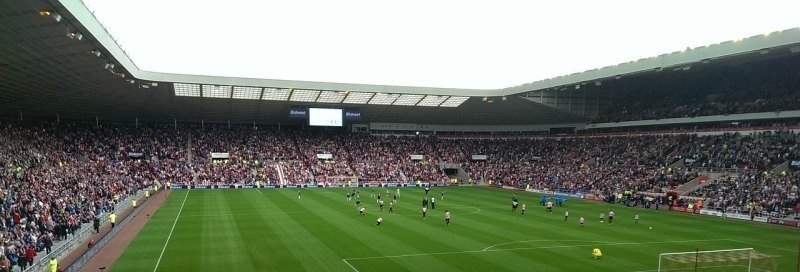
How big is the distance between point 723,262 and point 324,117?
4995cm

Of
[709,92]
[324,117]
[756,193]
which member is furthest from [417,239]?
[709,92]

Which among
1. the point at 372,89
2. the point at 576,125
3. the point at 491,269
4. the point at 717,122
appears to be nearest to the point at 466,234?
the point at 491,269

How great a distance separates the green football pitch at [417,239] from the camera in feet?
69.2

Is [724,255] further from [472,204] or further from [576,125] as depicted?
[576,125]

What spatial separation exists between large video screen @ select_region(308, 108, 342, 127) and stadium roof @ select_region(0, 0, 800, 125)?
3.77ft

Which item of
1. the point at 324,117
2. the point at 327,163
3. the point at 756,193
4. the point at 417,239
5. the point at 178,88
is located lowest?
the point at 417,239

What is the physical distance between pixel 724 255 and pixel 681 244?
5.41 m

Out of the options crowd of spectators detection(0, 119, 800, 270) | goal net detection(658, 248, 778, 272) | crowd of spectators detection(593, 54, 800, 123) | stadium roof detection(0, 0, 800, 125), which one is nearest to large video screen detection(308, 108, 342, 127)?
stadium roof detection(0, 0, 800, 125)

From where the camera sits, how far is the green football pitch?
830 inches

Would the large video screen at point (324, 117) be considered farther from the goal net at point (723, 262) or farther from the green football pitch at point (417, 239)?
the goal net at point (723, 262)

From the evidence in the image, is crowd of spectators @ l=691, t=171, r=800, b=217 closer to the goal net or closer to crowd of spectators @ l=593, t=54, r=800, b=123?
crowd of spectators @ l=593, t=54, r=800, b=123

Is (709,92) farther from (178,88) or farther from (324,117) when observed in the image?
(178,88)

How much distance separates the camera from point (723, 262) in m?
20.6

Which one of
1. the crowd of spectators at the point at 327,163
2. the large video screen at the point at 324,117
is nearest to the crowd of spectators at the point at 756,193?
the crowd of spectators at the point at 327,163
